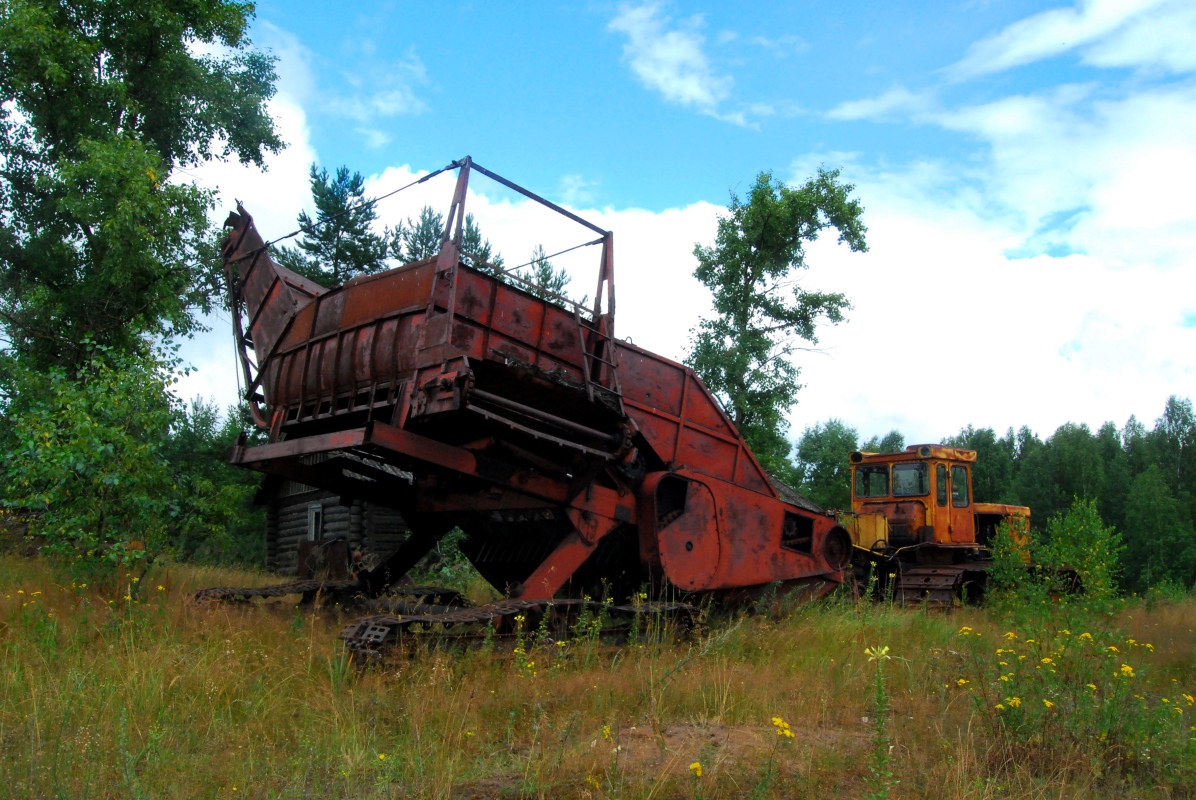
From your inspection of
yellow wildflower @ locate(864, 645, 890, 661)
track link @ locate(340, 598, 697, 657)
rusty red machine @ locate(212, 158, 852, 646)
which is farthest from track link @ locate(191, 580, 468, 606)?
yellow wildflower @ locate(864, 645, 890, 661)

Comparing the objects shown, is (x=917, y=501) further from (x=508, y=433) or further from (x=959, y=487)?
(x=508, y=433)

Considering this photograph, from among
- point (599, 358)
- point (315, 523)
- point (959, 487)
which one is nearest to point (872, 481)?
point (959, 487)

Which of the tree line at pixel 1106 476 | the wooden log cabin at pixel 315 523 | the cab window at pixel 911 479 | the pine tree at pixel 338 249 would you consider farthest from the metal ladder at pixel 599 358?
the tree line at pixel 1106 476

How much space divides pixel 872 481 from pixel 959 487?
152cm

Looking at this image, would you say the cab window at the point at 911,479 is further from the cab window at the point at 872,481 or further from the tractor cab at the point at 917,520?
the cab window at the point at 872,481

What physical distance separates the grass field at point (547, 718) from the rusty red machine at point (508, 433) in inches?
35.1

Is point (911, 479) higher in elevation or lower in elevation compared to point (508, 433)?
higher

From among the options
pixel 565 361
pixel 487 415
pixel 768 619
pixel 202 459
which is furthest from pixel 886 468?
pixel 202 459

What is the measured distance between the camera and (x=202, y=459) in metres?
34.5

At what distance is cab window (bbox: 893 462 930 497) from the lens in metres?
15.9

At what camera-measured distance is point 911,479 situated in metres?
16.1

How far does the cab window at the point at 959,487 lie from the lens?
16078 mm

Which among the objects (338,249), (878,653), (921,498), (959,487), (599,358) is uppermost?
(338,249)

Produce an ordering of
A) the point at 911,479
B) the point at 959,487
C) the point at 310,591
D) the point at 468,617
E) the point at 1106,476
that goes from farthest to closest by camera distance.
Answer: the point at 1106,476
the point at 959,487
the point at 911,479
the point at 310,591
the point at 468,617
